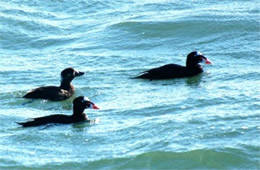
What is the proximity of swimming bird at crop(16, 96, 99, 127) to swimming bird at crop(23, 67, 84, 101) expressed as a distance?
1.86 meters

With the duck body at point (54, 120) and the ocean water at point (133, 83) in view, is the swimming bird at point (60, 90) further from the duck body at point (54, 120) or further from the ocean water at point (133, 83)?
the duck body at point (54, 120)

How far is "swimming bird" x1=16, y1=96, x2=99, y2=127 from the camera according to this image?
18953 millimetres

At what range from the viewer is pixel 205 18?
28.9m

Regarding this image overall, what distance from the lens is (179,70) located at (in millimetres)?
23266

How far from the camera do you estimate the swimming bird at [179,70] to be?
23.0 metres

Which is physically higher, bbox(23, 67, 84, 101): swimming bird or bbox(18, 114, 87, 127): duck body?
bbox(23, 67, 84, 101): swimming bird

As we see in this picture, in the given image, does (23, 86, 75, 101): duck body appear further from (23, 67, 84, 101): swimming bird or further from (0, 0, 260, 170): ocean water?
(0, 0, 260, 170): ocean water

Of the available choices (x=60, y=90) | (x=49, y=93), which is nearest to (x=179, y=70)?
(x=60, y=90)

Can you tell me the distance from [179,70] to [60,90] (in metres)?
3.05

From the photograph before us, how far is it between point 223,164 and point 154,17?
13.7 m

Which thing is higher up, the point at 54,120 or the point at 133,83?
the point at 133,83

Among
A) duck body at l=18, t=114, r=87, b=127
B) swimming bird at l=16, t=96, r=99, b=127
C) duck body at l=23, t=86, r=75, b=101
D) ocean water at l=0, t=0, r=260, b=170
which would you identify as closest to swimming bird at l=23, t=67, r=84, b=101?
duck body at l=23, t=86, r=75, b=101

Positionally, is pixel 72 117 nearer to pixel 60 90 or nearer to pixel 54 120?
pixel 54 120

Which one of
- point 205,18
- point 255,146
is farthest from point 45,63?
point 255,146
